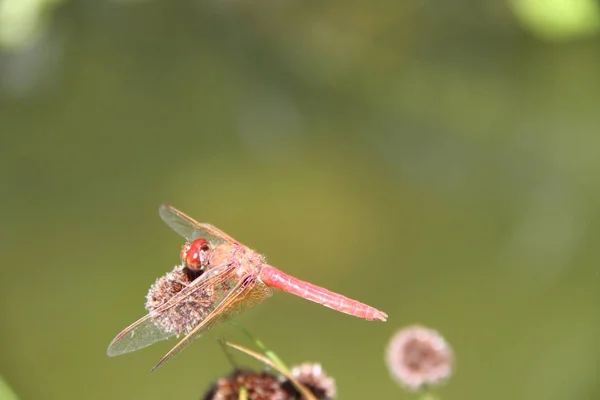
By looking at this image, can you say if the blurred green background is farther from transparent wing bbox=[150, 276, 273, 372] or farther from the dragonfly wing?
the dragonfly wing

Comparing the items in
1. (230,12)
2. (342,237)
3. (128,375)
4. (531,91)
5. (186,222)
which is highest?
(531,91)

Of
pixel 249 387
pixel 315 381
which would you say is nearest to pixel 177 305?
pixel 249 387

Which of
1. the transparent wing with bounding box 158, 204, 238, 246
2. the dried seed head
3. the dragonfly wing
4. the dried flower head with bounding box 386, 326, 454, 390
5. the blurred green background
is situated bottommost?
the dragonfly wing

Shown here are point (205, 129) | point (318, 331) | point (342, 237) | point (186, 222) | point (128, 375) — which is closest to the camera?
point (186, 222)

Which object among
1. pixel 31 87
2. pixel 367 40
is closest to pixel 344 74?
pixel 367 40

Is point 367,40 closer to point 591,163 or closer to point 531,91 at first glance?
point 531,91

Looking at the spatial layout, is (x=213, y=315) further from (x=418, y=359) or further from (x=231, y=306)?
(x=418, y=359)

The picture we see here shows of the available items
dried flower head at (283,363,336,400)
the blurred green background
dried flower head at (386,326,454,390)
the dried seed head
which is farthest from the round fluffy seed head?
the blurred green background
